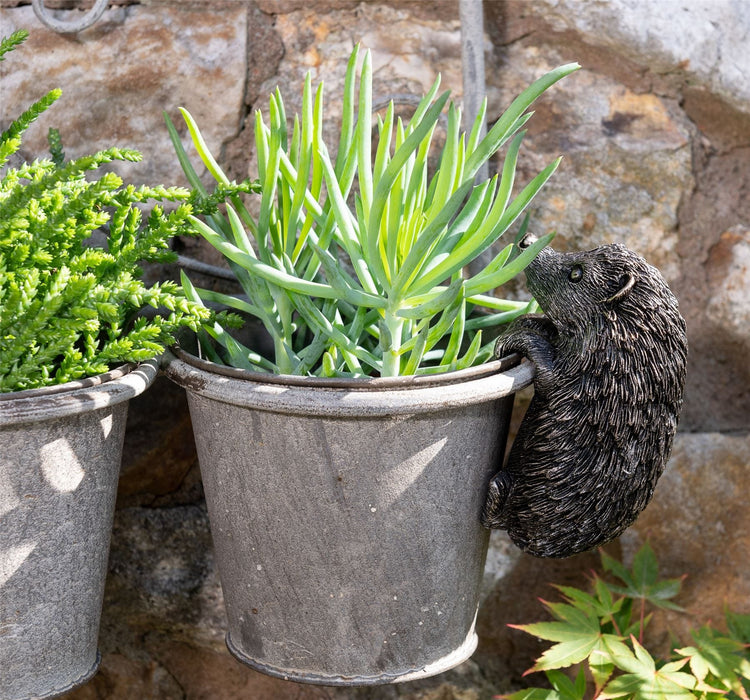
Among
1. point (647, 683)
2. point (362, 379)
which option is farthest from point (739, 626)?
point (362, 379)

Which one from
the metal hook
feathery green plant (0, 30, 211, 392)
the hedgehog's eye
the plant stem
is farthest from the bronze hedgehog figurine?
the metal hook

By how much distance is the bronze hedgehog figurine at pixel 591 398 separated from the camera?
1.07m

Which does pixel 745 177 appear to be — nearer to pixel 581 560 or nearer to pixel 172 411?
pixel 581 560

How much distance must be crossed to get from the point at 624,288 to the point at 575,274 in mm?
72

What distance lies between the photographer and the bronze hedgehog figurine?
1.07m

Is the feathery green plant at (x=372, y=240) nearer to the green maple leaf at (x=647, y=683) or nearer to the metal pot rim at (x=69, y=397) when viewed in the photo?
the metal pot rim at (x=69, y=397)

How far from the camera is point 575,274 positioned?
1.11 metres

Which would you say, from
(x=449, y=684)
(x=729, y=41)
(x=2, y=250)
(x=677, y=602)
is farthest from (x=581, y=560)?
(x=2, y=250)

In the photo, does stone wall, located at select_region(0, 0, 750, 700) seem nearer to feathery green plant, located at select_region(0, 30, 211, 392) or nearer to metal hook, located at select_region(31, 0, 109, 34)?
metal hook, located at select_region(31, 0, 109, 34)

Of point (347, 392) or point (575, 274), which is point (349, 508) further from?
point (575, 274)

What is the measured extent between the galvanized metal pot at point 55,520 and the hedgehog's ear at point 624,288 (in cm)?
54

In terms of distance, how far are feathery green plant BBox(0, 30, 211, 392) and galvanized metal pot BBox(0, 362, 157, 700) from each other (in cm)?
4

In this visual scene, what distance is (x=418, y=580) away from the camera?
1.09m

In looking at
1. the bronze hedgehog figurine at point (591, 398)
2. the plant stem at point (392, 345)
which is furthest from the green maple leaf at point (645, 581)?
the plant stem at point (392, 345)
